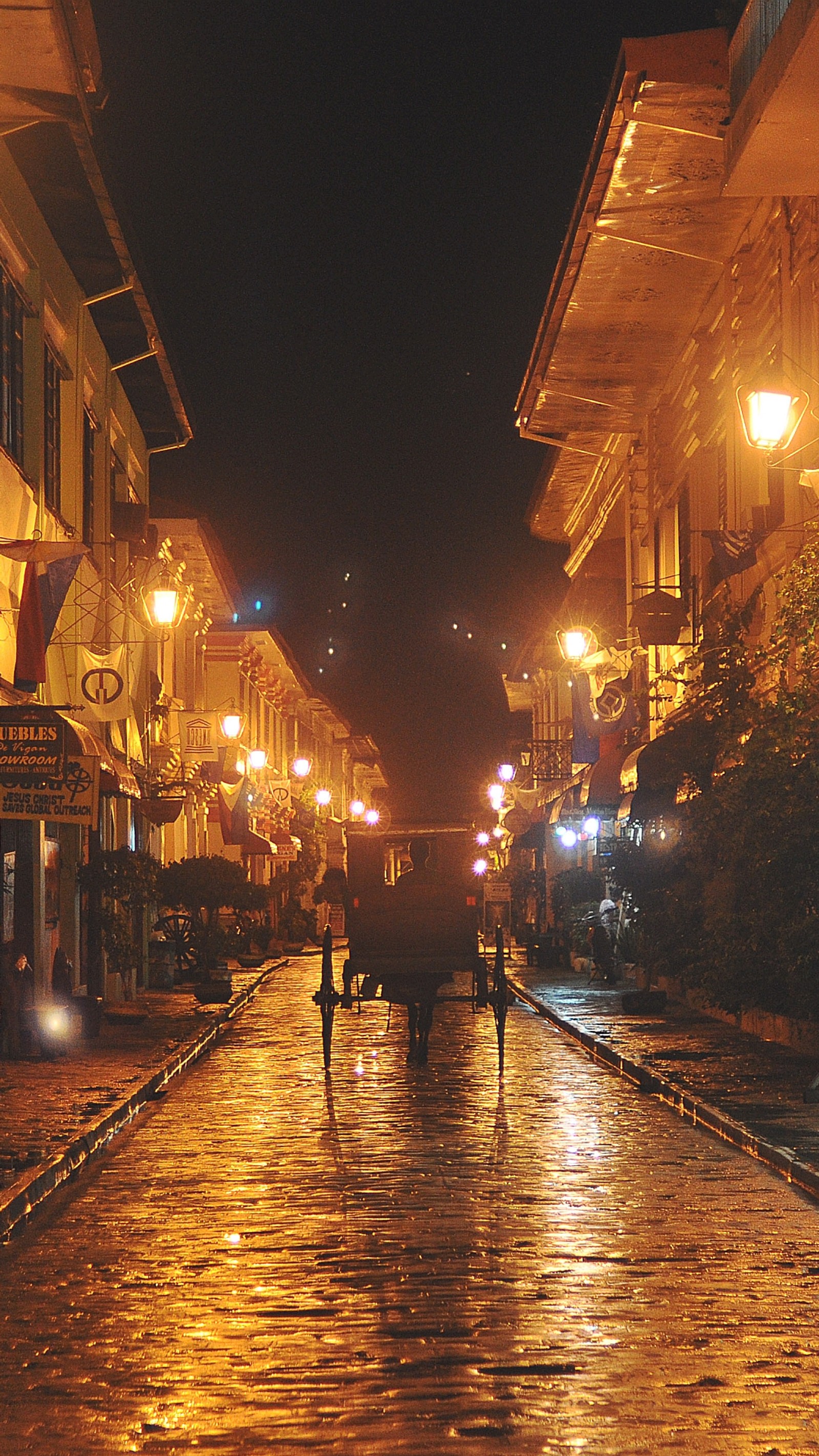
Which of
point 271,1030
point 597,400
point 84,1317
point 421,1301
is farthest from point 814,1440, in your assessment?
point 597,400

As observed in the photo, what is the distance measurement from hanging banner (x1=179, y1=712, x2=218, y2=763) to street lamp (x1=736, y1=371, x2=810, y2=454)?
21250 mm

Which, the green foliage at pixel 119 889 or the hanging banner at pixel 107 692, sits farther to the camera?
the green foliage at pixel 119 889

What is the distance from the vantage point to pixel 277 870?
60500 millimetres

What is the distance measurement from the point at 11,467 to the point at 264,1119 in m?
7.67

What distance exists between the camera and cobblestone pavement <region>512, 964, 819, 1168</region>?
13.4m

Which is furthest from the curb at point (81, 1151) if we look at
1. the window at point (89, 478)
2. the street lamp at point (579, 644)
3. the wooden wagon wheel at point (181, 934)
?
the street lamp at point (579, 644)

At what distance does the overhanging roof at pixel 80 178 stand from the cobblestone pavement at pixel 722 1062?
10039 millimetres

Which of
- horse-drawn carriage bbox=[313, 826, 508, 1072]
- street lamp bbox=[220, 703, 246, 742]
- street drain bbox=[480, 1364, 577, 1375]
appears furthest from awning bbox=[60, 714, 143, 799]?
street drain bbox=[480, 1364, 577, 1375]

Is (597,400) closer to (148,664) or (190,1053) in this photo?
(148,664)

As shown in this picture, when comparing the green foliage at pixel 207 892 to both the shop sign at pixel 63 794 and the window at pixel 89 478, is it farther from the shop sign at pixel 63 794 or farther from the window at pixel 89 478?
the shop sign at pixel 63 794

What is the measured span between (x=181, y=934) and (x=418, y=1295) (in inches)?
1010

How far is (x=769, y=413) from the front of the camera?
648 inches

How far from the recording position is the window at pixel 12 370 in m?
18.9

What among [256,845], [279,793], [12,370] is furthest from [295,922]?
[12,370]
